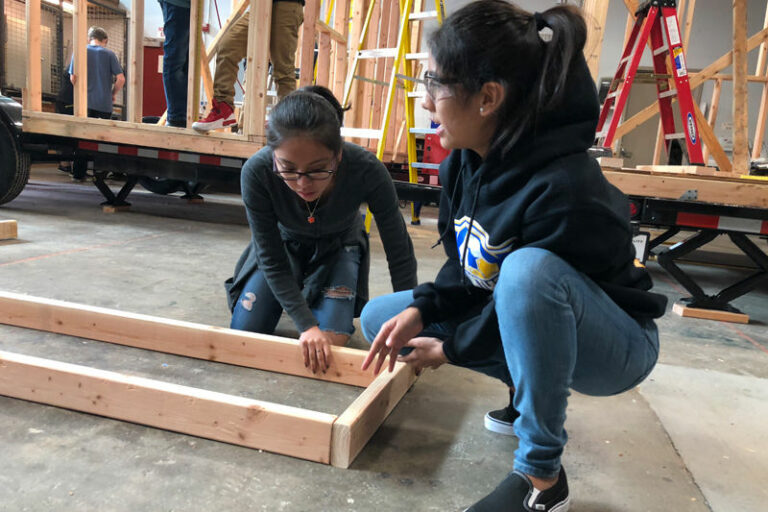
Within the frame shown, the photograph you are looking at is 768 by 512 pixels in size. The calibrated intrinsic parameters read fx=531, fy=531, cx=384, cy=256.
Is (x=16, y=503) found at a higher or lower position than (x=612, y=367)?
lower

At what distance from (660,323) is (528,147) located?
2.04 meters

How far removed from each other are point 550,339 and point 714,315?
94.4 inches

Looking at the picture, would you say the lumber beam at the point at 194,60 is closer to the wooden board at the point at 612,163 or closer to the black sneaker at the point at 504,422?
the wooden board at the point at 612,163

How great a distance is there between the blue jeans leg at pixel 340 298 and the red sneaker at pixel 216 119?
89.5 inches

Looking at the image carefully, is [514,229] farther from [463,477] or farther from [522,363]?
[463,477]

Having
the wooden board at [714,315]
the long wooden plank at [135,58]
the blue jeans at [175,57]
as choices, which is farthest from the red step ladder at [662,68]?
the long wooden plank at [135,58]

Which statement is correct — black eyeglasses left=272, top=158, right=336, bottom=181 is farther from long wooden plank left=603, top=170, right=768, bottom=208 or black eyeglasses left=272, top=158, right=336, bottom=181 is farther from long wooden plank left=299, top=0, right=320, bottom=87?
long wooden plank left=299, top=0, right=320, bottom=87

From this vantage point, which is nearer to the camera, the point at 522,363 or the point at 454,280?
the point at 522,363

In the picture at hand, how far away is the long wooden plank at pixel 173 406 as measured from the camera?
1.16 meters

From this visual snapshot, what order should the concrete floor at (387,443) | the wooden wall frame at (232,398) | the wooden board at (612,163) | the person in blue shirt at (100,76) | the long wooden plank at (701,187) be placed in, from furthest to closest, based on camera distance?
1. the person in blue shirt at (100,76)
2. the wooden board at (612,163)
3. the long wooden plank at (701,187)
4. the wooden wall frame at (232,398)
5. the concrete floor at (387,443)

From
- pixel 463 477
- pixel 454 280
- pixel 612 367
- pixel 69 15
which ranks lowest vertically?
pixel 463 477

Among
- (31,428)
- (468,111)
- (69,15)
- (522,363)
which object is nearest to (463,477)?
(522,363)

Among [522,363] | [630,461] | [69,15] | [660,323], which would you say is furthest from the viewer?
[69,15]

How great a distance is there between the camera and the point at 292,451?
1169 mm
